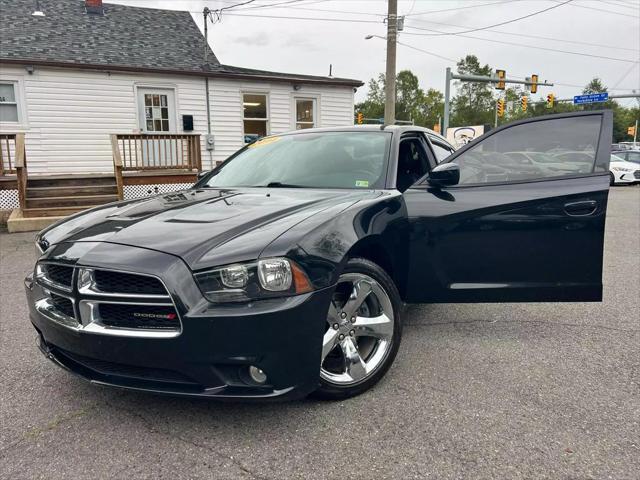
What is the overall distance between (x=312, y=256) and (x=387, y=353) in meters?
0.88

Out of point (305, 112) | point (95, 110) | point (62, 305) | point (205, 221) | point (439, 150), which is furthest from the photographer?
point (305, 112)

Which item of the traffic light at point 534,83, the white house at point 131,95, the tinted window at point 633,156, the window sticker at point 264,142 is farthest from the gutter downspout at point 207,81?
the traffic light at point 534,83

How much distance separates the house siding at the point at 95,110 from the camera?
1170 cm

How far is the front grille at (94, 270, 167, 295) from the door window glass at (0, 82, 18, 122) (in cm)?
1175

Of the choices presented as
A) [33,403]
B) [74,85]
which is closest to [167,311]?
[33,403]

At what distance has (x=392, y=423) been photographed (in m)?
2.44

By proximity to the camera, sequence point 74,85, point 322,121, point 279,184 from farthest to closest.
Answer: point 322,121
point 74,85
point 279,184

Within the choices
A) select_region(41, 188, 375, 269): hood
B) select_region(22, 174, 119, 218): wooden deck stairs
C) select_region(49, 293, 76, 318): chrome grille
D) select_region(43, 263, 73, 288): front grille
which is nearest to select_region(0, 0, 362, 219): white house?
select_region(22, 174, 119, 218): wooden deck stairs

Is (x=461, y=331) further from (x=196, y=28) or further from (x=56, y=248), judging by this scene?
(x=196, y=28)

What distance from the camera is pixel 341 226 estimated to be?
2555 millimetres

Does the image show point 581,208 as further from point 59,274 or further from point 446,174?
point 59,274

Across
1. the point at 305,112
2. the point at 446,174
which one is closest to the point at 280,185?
the point at 446,174

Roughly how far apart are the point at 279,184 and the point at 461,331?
1750mm

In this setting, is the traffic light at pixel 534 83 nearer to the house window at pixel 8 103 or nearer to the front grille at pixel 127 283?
the house window at pixel 8 103
